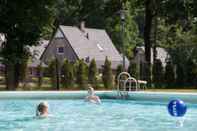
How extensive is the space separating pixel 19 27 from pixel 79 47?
3137 centimetres

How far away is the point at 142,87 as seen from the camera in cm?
3300

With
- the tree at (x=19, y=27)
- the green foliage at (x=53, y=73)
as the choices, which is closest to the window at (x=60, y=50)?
the green foliage at (x=53, y=73)

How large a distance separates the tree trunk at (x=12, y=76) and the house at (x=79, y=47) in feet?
86.8

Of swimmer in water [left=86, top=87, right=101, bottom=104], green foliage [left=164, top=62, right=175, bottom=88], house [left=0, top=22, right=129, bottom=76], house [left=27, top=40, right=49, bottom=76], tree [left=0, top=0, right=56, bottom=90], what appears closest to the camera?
swimmer in water [left=86, top=87, right=101, bottom=104]

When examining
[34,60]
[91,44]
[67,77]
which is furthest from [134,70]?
[91,44]

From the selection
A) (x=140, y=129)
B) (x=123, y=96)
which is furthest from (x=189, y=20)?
(x=140, y=129)

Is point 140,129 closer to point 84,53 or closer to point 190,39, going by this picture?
point 190,39

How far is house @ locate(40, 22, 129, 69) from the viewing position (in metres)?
66.4

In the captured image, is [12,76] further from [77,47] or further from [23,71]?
[77,47]

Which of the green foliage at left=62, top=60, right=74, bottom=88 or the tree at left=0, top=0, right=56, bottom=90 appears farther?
the green foliage at left=62, top=60, right=74, bottom=88

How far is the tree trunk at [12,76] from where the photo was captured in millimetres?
36878

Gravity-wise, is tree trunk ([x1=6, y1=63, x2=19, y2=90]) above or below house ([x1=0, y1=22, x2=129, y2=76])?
below

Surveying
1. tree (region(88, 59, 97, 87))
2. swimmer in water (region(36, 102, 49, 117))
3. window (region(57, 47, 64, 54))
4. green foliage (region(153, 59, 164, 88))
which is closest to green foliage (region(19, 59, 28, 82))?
tree (region(88, 59, 97, 87))

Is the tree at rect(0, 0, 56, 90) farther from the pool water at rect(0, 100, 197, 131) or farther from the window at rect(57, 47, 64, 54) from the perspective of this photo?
the window at rect(57, 47, 64, 54)
